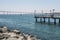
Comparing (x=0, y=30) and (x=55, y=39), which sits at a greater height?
(x=0, y=30)

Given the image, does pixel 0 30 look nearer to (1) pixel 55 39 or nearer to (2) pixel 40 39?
(2) pixel 40 39

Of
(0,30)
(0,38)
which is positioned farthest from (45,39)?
(0,38)

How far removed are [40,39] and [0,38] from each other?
10.7m

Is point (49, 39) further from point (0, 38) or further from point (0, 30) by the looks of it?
point (0, 38)

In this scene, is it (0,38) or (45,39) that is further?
(45,39)

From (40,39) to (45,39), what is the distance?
4.50 ft

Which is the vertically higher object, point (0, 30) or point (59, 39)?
point (0, 30)

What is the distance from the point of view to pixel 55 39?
38.5 m

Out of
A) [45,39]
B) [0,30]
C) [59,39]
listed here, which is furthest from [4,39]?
[59,39]

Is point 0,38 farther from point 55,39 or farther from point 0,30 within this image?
point 55,39

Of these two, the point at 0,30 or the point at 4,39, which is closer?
the point at 4,39

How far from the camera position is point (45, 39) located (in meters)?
37.6

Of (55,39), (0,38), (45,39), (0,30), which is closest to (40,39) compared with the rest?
(45,39)

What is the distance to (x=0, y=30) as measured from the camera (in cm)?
3675
